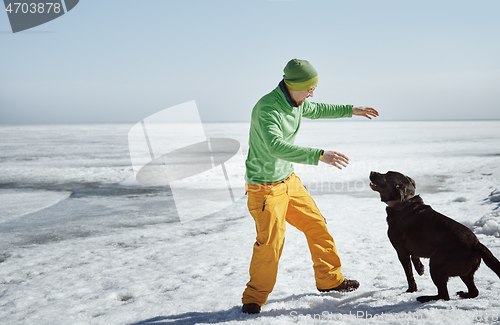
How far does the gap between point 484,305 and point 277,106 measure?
2.04 meters

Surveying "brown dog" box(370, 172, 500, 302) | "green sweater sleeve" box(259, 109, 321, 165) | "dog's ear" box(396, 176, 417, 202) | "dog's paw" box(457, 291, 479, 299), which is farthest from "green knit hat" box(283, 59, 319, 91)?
"dog's paw" box(457, 291, 479, 299)

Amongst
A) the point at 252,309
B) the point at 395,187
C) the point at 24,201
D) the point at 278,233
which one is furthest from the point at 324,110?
the point at 24,201

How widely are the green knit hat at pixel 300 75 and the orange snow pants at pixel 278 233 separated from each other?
760 mm

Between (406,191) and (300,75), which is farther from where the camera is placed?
(406,191)

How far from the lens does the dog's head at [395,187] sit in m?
2.68

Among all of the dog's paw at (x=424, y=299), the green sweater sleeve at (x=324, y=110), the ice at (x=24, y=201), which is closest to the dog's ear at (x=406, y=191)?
the dog's paw at (x=424, y=299)

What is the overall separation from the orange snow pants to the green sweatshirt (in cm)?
10

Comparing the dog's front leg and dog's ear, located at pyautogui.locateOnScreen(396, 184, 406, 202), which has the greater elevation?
dog's ear, located at pyautogui.locateOnScreen(396, 184, 406, 202)

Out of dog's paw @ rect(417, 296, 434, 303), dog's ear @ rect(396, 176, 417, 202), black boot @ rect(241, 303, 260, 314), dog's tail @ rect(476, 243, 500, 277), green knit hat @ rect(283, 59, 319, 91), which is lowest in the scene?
dog's paw @ rect(417, 296, 434, 303)

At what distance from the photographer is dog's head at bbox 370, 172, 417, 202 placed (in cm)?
268

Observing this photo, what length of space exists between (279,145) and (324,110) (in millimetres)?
1025

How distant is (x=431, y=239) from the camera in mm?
2426

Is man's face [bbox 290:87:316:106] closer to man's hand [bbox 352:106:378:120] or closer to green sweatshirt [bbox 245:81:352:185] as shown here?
green sweatshirt [bbox 245:81:352:185]

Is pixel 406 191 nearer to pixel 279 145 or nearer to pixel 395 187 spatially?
pixel 395 187
